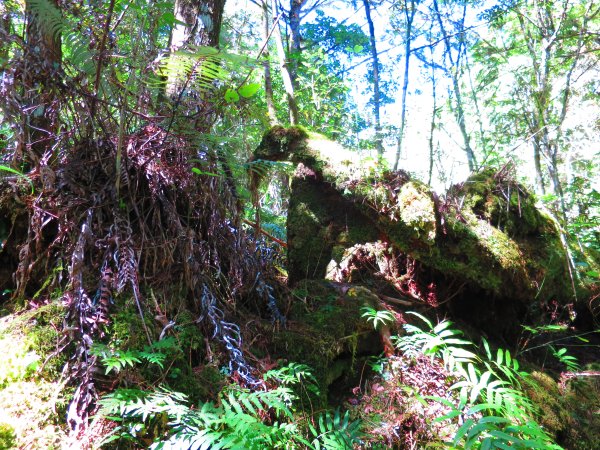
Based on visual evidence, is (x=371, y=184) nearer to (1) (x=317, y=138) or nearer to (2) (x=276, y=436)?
(1) (x=317, y=138)

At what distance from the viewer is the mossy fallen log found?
3.45 m

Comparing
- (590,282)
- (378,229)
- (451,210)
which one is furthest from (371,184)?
(590,282)

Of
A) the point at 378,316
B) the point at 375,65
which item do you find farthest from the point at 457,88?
the point at 378,316

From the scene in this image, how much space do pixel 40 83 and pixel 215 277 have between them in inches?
65.2

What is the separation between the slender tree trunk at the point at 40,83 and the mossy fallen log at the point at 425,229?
150 cm

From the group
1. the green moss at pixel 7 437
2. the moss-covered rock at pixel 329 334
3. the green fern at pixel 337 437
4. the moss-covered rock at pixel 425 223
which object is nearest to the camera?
the green moss at pixel 7 437

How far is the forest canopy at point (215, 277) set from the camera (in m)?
1.84

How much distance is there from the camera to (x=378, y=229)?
3.77m

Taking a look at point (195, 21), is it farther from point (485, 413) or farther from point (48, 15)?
point (485, 413)

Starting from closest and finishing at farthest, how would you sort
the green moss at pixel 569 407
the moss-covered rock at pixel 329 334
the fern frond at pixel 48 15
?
the fern frond at pixel 48 15, the moss-covered rock at pixel 329 334, the green moss at pixel 569 407

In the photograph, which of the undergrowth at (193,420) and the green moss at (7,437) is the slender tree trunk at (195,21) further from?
the green moss at (7,437)

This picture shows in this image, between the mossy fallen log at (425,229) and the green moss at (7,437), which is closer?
the green moss at (7,437)

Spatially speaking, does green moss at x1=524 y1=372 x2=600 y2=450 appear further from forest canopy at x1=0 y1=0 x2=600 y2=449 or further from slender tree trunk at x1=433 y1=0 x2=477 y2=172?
slender tree trunk at x1=433 y1=0 x2=477 y2=172

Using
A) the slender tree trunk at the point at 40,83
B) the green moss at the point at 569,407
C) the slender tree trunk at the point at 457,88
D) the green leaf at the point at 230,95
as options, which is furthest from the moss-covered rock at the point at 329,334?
the slender tree trunk at the point at 457,88
